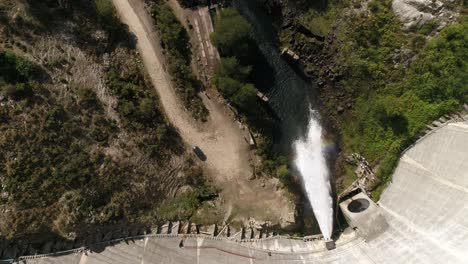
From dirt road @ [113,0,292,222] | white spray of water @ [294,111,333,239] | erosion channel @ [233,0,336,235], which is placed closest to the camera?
dirt road @ [113,0,292,222]

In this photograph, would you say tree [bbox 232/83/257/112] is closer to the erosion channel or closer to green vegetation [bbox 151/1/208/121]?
the erosion channel

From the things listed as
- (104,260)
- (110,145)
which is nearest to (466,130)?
(110,145)

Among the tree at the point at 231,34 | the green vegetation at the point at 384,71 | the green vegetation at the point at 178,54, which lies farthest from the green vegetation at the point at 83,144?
the green vegetation at the point at 384,71

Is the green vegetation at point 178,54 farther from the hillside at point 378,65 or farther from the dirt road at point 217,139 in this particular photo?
the hillside at point 378,65

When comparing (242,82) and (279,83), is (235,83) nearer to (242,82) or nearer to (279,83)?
(242,82)

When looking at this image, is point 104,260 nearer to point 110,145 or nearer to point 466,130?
point 110,145

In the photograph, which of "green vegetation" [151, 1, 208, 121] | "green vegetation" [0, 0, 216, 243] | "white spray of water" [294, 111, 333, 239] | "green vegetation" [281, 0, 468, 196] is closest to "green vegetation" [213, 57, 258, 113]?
"green vegetation" [151, 1, 208, 121]

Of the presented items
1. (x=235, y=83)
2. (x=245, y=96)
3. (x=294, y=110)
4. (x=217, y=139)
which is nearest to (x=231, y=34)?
(x=235, y=83)
